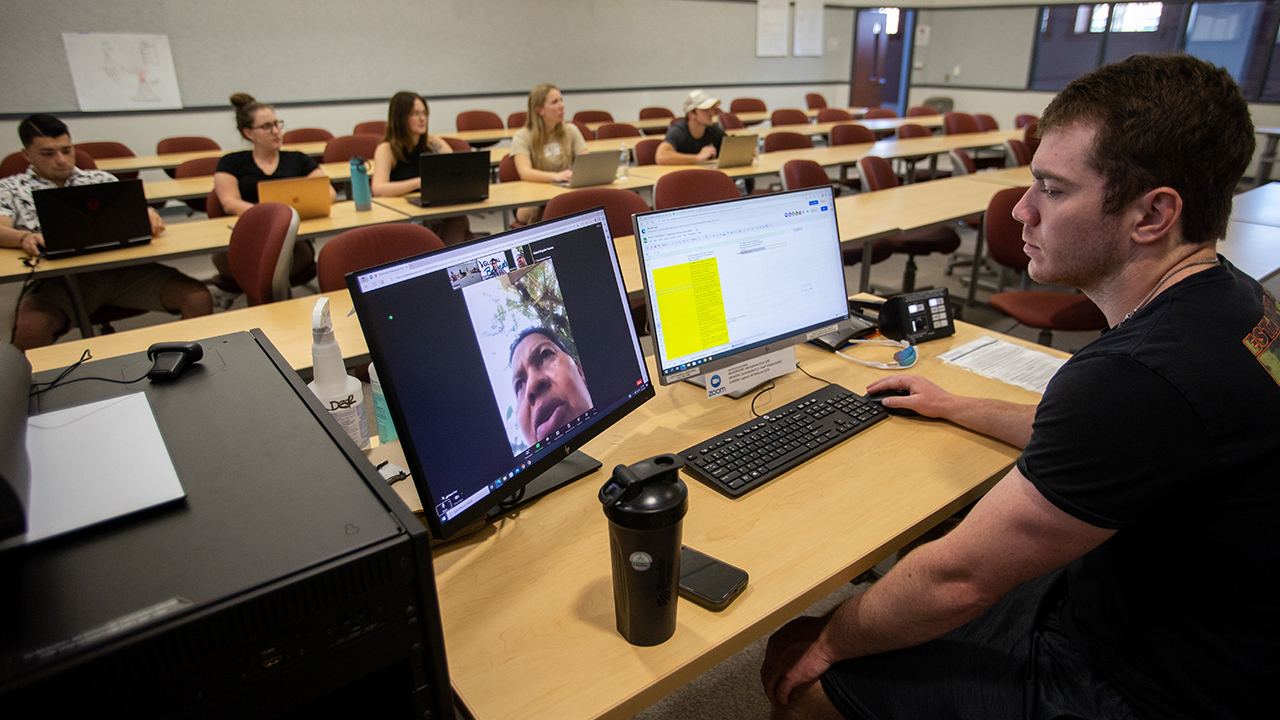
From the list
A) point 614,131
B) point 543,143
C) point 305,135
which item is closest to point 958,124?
point 614,131

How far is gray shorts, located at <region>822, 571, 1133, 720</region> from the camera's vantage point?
0.99 m

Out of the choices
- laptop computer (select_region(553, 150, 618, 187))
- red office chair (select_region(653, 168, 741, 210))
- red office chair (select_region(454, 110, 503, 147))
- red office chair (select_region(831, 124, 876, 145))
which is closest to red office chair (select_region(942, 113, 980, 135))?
red office chair (select_region(831, 124, 876, 145))

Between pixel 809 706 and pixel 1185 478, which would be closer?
pixel 1185 478

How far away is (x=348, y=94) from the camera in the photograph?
7.38 m

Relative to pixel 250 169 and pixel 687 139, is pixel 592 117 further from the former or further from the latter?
pixel 250 169

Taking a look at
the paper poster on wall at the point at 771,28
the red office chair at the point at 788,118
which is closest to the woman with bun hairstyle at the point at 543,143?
the red office chair at the point at 788,118

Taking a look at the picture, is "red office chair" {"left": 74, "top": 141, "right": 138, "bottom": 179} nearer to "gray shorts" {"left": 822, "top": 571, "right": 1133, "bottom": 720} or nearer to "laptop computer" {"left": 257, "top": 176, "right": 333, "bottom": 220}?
"laptop computer" {"left": 257, "top": 176, "right": 333, "bottom": 220}

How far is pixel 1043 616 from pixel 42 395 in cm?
146

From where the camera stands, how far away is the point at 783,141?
19.2 feet

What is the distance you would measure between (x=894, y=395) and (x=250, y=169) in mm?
3730

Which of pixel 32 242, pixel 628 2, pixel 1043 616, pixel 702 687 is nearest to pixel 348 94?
pixel 628 2

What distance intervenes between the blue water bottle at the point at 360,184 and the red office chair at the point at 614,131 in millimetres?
3487

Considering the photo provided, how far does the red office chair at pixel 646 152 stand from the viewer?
17.0 feet

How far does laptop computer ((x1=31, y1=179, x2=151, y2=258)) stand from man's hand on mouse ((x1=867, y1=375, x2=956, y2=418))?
9.87 feet
